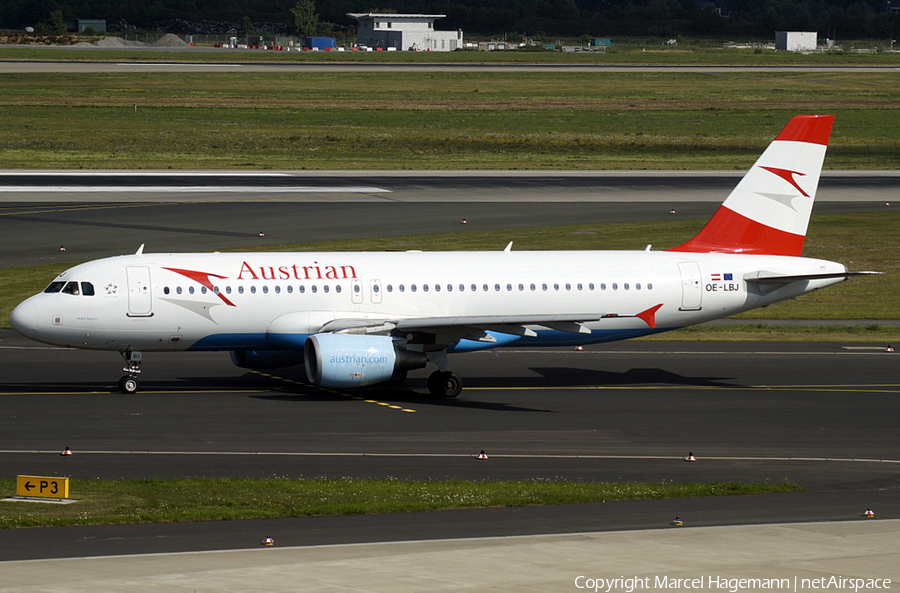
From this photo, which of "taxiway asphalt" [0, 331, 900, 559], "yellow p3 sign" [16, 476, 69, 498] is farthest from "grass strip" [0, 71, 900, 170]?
"yellow p3 sign" [16, 476, 69, 498]

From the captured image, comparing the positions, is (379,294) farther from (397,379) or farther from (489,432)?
(489,432)

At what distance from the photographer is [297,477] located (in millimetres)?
27453

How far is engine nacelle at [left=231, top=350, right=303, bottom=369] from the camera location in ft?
125

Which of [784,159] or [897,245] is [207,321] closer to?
[784,159]

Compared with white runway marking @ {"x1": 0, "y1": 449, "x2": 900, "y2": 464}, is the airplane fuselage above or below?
above

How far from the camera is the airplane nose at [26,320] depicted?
117 ft

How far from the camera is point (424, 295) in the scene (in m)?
38.0

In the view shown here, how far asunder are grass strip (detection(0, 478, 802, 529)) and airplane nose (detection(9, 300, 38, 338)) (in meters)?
10.2

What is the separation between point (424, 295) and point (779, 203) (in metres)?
13.0

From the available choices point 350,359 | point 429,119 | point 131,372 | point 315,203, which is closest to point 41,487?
point 350,359

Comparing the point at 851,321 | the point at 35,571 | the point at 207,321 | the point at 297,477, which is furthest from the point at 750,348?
the point at 35,571

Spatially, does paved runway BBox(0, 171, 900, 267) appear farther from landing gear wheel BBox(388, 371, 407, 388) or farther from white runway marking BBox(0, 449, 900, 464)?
white runway marking BBox(0, 449, 900, 464)

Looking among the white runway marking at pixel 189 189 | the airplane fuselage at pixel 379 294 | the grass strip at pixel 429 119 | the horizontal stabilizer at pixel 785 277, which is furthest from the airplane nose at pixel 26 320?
the grass strip at pixel 429 119

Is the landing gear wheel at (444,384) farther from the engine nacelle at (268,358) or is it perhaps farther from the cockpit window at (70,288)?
the cockpit window at (70,288)
